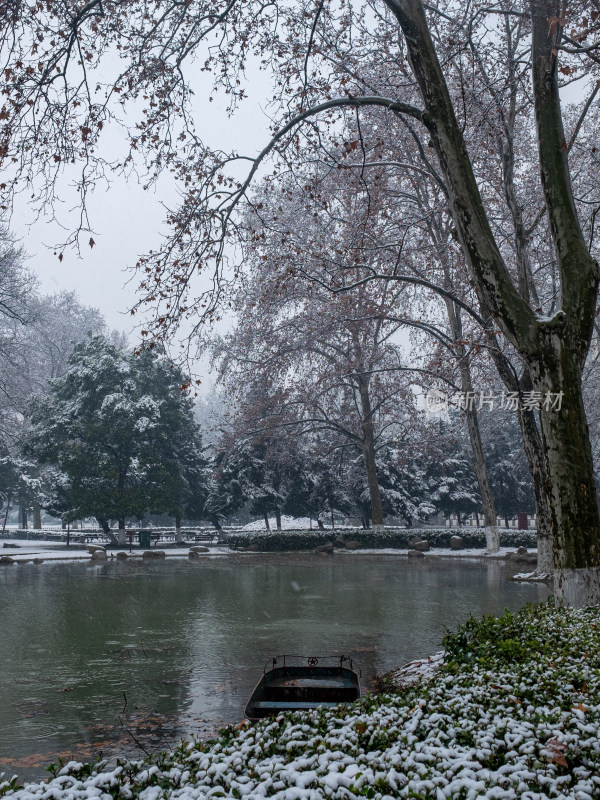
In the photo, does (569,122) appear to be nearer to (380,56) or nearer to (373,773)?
(380,56)

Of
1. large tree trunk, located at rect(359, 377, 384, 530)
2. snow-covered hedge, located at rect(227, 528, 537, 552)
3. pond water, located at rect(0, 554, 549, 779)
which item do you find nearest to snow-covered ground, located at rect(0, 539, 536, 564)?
snow-covered hedge, located at rect(227, 528, 537, 552)

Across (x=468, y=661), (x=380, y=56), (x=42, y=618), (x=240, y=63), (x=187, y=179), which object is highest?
(x=380, y=56)

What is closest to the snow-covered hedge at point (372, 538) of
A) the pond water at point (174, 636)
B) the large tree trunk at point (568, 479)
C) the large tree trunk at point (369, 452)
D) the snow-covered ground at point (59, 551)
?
the large tree trunk at point (369, 452)

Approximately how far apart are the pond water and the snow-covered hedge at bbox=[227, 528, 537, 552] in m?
7.46

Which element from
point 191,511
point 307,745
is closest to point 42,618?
point 307,745

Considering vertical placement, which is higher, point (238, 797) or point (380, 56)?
point (380, 56)

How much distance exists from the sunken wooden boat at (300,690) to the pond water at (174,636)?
1.93 ft

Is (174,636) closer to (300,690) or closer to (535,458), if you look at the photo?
(300,690)

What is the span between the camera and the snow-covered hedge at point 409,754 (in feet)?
10.7

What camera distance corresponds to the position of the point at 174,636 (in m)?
13.0

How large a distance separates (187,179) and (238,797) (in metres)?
10.4

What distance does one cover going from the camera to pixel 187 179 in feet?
38.8

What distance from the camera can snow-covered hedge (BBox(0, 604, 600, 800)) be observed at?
326 cm

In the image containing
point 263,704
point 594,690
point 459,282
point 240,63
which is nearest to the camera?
point 594,690
